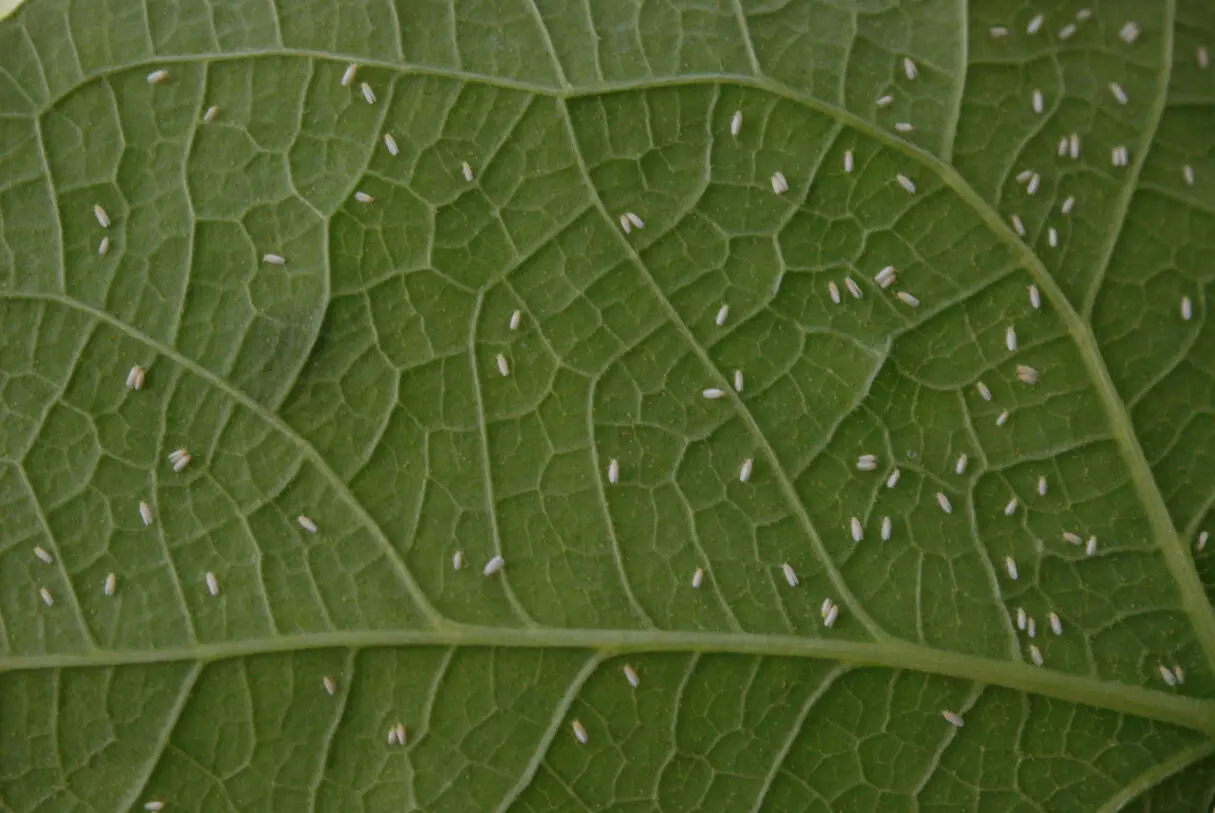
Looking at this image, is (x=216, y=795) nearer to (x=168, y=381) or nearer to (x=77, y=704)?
(x=77, y=704)

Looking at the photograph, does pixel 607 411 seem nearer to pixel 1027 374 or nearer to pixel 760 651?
pixel 760 651

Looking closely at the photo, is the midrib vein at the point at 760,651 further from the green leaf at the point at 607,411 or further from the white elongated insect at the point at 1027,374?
the white elongated insect at the point at 1027,374

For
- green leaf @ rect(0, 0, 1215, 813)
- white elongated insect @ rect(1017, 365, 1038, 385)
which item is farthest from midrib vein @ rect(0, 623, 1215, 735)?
white elongated insect @ rect(1017, 365, 1038, 385)

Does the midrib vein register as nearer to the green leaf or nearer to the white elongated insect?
the green leaf

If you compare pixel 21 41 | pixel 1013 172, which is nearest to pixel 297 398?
pixel 21 41

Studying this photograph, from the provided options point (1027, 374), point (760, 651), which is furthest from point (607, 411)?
point (1027, 374)

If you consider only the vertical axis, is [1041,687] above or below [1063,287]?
below
